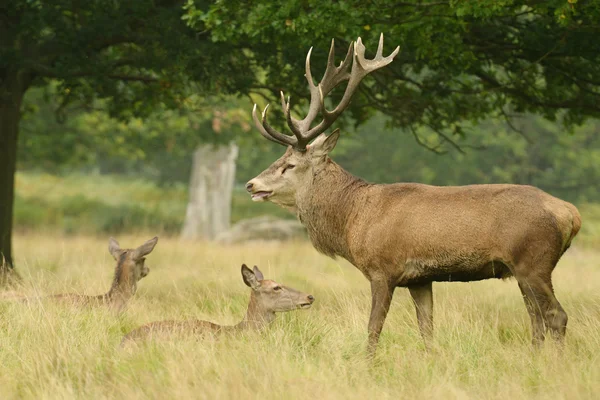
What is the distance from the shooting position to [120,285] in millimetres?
7988

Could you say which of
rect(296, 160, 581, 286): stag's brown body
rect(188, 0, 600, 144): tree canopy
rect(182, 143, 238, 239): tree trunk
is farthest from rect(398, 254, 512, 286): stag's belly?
rect(182, 143, 238, 239): tree trunk

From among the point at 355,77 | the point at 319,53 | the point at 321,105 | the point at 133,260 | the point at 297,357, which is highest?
the point at 319,53

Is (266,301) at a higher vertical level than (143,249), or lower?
lower

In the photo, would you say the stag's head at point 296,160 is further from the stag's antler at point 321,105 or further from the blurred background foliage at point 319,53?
the blurred background foliage at point 319,53

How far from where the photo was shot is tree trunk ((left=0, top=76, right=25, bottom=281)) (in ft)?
36.2

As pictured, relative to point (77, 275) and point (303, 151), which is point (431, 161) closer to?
point (77, 275)

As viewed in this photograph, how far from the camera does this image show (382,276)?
665 cm

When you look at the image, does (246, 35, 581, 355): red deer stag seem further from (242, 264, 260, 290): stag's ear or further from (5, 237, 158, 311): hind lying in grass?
(5, 237, 158, 311): hind lying in grass

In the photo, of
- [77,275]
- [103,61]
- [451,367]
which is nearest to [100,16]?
[103,61]

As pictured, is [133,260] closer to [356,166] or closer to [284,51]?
[284,51]

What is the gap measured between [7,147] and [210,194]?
12.7 metres

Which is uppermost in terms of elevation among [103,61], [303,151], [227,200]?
[103,61]

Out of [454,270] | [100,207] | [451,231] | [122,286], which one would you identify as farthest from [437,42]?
[100,207]

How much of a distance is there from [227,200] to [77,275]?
44.8 ft
